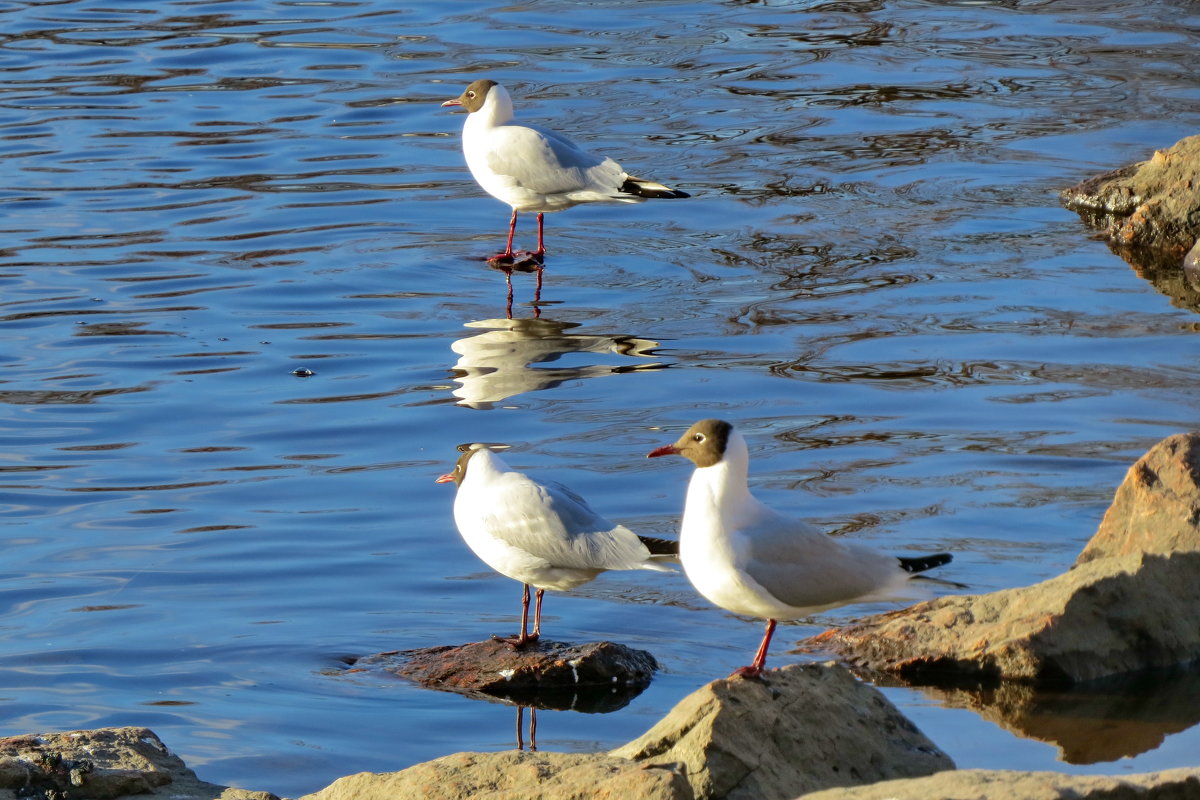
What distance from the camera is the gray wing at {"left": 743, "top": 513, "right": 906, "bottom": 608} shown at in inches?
203

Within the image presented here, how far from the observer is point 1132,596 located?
577cm

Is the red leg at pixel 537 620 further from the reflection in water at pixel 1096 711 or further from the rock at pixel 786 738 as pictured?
the rock at pixel 786 738

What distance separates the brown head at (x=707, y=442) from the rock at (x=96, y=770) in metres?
1.48

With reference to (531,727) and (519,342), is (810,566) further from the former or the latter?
(519,342)

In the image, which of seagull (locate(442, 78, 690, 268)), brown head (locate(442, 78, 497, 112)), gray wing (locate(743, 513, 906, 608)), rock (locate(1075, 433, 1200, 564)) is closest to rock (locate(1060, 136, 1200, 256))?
seagull (locate(442, 78, 690, 268))

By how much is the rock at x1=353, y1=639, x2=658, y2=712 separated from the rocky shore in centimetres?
5

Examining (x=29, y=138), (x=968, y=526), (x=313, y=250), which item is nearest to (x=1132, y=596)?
(x=968, y=526)

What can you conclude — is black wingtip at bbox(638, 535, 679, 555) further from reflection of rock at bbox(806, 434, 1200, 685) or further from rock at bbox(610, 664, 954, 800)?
rock at bbox(610, 664, 954, 800)

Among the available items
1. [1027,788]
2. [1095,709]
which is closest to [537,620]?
[1095,709]

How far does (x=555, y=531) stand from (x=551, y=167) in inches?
228

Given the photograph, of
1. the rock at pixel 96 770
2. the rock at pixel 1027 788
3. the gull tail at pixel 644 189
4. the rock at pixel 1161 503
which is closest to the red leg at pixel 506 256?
the gull tail at pixel 644 189

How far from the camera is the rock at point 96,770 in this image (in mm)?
4918

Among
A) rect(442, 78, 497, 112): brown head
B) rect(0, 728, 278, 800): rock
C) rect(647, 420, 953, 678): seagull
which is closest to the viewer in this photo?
rect(0, 728, 278, 800): rock

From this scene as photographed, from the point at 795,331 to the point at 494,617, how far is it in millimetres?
3747
